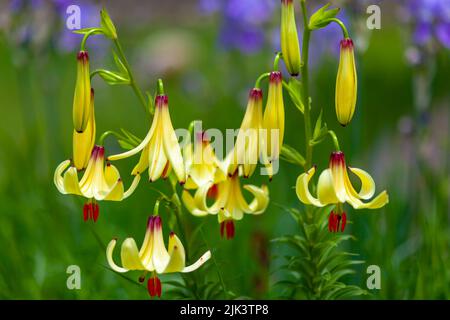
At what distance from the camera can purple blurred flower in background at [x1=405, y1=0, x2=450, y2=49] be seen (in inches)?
104

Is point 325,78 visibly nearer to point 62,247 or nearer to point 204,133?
point 62,247

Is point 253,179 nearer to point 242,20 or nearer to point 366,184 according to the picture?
point 242,20

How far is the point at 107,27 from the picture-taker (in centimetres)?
172

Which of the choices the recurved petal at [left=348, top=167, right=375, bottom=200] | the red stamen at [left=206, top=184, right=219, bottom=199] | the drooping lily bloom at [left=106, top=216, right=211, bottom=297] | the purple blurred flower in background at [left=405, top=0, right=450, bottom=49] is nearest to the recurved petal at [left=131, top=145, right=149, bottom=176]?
the drooping lily bloom at [left=106, top=216, right=211, bottom=297]

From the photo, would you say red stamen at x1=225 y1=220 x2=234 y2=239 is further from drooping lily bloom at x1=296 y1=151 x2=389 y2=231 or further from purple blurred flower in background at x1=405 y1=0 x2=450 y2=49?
purple blurred flower in background at x1=405 y1=0 x2=450 y2=49

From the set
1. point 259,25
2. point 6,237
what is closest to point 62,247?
point 6,237

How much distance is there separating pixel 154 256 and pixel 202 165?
0.23 meters

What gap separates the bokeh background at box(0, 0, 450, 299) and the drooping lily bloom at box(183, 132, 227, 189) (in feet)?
0.34

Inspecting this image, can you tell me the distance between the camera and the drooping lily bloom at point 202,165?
5.78 feet

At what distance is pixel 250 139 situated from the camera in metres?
1.69

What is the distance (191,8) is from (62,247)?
6019mm

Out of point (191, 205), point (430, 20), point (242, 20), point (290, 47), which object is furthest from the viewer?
point (242, 20)

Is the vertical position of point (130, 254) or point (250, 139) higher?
point (250, 139)

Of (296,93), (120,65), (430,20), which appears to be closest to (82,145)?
(120,65)
